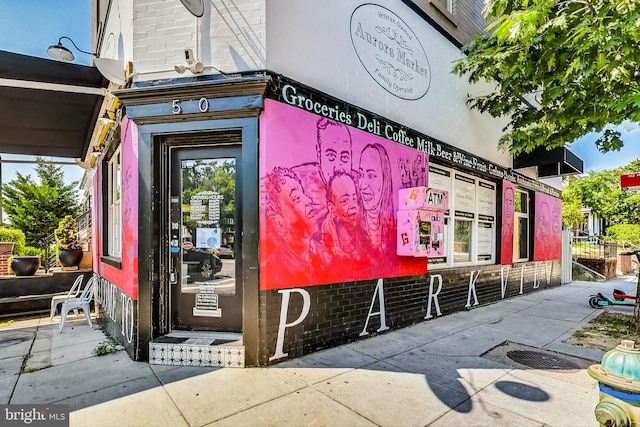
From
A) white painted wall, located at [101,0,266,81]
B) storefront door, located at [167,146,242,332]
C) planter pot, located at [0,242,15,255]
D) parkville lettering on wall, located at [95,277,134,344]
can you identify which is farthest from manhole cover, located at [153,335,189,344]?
planter pot, located at [0,242,15,255]

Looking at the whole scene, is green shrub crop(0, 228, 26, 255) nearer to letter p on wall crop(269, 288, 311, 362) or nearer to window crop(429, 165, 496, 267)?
letter p on wall crop(269, 288, 311, 362)

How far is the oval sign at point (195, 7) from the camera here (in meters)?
3.87

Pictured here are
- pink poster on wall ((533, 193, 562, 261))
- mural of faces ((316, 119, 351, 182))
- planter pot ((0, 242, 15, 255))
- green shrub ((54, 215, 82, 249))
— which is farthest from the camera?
pink poster on wall ((533, 193, 562, 261))

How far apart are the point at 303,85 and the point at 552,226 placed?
1080 centimetres

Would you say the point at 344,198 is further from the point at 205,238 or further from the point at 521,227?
the point at 521,227

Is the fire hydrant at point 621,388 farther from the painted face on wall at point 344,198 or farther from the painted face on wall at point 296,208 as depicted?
the painted face on wall at point 344,198

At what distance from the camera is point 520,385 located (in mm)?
3578

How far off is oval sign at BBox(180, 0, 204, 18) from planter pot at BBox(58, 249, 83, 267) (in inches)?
279

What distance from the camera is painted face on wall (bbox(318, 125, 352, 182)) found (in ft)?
15.1

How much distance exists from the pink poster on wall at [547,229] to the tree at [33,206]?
24.6 meters

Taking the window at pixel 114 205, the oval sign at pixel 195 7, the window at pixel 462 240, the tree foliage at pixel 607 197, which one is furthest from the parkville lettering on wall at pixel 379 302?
the tree foliage at pixel 607 197

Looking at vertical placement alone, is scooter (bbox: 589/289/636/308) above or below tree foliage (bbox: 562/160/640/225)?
below

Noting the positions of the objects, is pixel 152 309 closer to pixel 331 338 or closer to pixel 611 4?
pixel 331 338

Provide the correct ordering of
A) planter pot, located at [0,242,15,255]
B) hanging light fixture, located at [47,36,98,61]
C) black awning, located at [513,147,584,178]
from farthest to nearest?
planter pot, located at [0,242,15,255] → black awning, located at [513,147,584,178] → hanging light fixture, located at [47,36,98,61]
